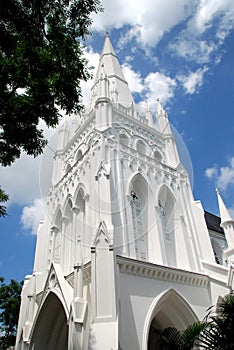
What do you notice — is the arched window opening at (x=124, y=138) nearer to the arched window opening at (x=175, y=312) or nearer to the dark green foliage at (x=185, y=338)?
the arched window opening at (x=175, y=312)

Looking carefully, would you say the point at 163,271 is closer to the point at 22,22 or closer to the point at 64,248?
the point at 64,248

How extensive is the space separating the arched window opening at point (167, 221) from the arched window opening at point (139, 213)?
1117mm

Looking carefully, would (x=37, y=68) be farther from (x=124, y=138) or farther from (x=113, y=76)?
(x=113, y=76)

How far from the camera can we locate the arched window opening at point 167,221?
51.9ft

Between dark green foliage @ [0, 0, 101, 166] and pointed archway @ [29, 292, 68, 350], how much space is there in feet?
29.0

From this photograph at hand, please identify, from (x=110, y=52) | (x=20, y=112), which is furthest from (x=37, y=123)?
(x=110, y=52)

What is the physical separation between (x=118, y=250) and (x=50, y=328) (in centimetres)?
607

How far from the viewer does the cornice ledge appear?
12087 mm

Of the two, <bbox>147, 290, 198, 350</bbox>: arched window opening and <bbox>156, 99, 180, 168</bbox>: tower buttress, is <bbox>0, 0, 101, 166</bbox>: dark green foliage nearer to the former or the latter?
<bbox>147, 290, 198, 350</bbox>: arched window opening

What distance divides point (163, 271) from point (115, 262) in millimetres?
3267

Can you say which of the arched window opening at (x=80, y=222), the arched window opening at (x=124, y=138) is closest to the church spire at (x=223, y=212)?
the arched window opening at (x=124, y=138)

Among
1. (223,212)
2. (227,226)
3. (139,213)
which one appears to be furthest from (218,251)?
(139,213)

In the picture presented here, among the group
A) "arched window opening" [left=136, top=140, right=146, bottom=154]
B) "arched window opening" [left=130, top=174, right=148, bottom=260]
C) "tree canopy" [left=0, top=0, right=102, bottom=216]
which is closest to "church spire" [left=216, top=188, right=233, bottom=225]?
"arched window opening" [left=130, top=174, right=148, bottom=260]

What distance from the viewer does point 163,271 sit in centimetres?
1325
